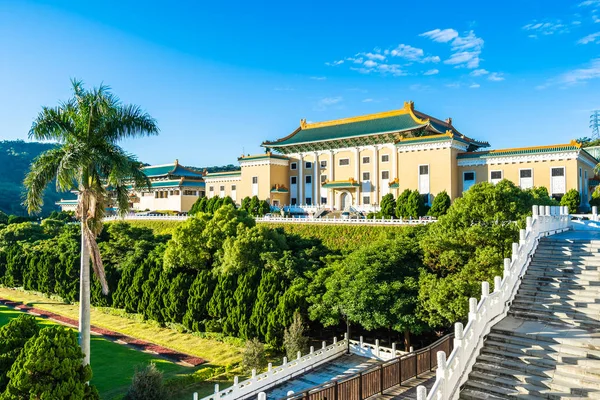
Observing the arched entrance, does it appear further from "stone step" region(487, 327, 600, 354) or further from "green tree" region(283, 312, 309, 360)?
"stone step" region(487, 327, 600, 354)

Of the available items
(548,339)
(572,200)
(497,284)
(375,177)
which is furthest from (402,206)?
(548,339)

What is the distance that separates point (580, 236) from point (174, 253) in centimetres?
1814

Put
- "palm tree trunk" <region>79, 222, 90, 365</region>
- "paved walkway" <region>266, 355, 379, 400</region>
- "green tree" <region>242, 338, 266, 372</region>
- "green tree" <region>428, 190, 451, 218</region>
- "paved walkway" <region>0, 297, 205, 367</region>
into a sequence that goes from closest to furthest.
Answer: "palm tree trunk" <region>79, 222, 90, 365</region> < "paved walkway" <region>266, 355, 379, 400</region> < "green tree" <region>242, 338, 266, 372</region> < "paved walkway" <region>0, 297, 205, 367</region> < "green tree" <region>428, 190, 451, 218</region>

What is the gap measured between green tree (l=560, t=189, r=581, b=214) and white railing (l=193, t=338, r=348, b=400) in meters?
17.8

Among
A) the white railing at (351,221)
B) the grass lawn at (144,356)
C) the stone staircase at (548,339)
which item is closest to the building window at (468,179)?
the white railing at (351,221)

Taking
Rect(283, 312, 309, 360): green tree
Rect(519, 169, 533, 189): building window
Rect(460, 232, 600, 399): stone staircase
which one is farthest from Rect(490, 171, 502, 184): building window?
Rect(283, 312, 309, 360): green tree

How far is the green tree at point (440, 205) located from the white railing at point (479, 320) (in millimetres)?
15442

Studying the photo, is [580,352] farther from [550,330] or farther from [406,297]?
[406,297]

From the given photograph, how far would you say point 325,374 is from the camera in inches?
585

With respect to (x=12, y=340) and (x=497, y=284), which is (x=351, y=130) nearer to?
(x=497, y=284)

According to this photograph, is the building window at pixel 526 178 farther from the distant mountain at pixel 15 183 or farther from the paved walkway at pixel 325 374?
the distant mountain at pixel 15 183

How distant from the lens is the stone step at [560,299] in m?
9.49

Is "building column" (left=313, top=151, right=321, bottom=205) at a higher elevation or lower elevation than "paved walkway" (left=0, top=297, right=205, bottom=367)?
higher

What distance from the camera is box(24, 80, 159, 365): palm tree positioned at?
1036cm
